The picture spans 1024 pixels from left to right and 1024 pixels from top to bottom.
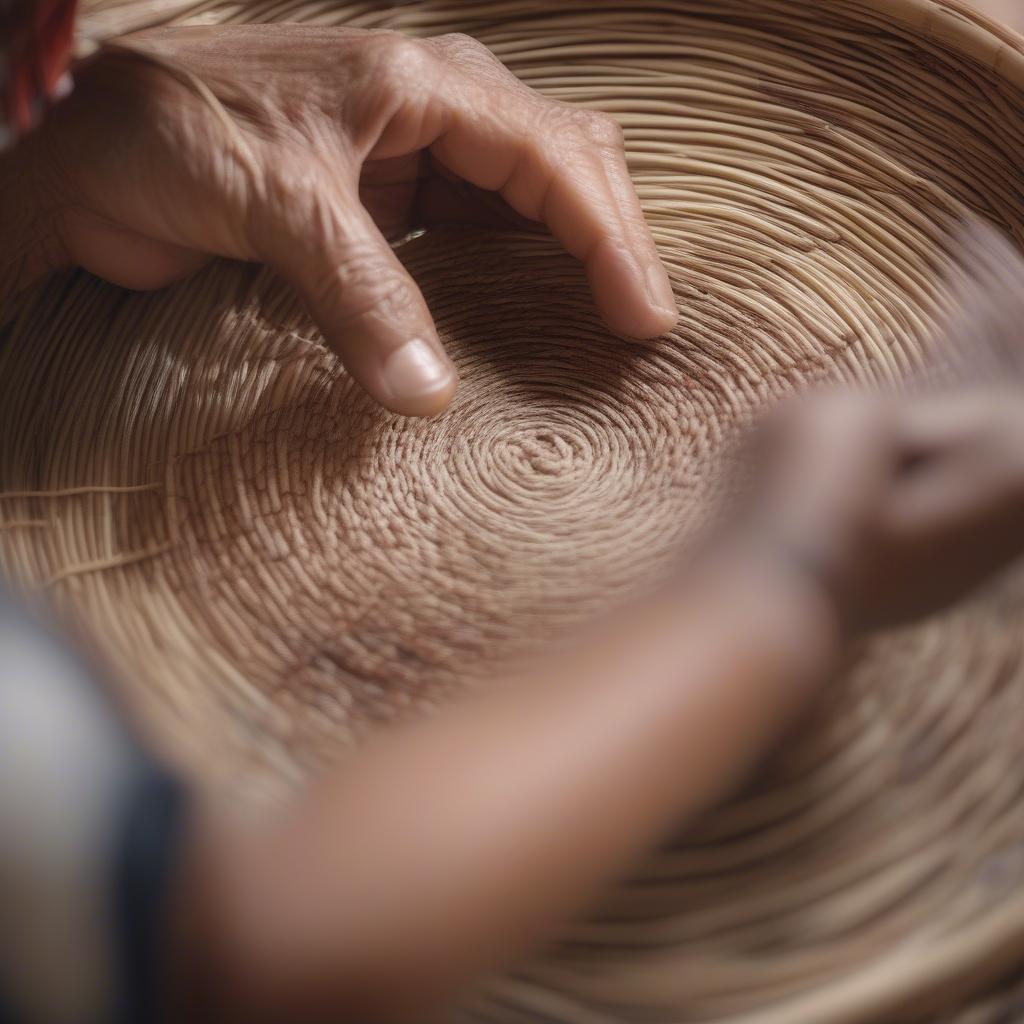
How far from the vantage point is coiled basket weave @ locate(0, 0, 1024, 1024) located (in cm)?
34

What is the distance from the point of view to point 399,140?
0.57 m

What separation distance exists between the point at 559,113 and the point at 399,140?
0.32 feet

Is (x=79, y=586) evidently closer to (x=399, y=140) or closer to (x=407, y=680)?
(x=407, y=680)

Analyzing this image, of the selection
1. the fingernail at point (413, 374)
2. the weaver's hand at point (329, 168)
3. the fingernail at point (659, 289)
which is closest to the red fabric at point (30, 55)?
the weaver's hand at point (329, 168)

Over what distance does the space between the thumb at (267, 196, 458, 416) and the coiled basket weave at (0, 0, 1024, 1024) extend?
1.9 inches

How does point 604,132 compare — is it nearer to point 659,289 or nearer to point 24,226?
point 659,289

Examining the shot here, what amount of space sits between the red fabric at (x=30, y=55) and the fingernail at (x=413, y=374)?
185mm

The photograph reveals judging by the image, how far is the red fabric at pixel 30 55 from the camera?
0.40 meters

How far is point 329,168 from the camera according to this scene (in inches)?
19.8

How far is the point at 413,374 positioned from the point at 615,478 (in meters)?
0.12

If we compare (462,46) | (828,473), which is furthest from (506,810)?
(462,46)

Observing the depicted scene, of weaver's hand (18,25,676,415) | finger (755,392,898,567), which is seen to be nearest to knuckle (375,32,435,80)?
weaver's hand (18,25,676,415)

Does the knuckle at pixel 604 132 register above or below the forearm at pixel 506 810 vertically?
above

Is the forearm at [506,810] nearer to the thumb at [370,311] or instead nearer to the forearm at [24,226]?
the thumb at [370,311]
